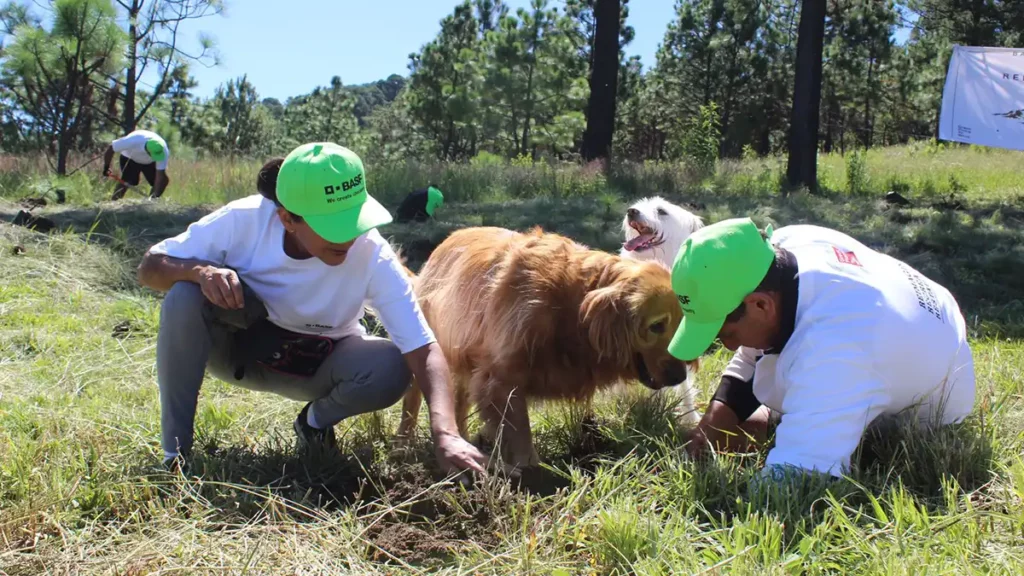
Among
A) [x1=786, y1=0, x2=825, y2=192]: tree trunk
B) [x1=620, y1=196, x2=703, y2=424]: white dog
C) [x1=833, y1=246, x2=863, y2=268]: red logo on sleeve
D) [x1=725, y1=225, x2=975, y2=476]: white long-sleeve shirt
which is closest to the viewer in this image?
[x1=725, y1=225, x2=975, y2=476]: white long-sleeve shirt

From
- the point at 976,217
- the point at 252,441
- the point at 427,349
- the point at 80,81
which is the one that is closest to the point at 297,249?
the point at 427,349

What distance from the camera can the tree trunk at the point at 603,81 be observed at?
1299cm

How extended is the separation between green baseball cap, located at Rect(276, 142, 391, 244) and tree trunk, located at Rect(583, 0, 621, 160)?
11089 mm

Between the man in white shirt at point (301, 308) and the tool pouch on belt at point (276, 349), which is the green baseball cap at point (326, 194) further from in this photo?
the tool pouch on belt at point (276, 349)

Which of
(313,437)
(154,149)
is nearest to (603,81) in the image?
(154,149)

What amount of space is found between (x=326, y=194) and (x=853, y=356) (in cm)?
178

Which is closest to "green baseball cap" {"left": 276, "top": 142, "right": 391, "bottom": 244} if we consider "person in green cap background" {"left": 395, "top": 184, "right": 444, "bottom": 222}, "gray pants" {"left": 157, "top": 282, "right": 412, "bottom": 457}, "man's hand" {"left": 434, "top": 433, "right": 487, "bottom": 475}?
"gray pants" {"left": 157, "top": 282, "right": 412, "bottom": 457}

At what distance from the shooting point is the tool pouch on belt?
3131 millimetres

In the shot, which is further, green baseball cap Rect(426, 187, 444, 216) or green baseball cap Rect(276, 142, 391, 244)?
green baseball cap Rect(426, 187, 444, 216)

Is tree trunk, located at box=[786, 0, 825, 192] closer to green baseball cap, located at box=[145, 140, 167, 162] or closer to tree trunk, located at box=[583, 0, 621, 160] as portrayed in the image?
tree trunk, located at box=[583, 0, 621, 160]

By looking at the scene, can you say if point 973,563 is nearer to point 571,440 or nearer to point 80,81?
point 571,440

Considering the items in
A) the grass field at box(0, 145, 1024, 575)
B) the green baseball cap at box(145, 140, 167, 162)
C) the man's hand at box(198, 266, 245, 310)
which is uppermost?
the green baseball cap at box(145, 140, 167, 162)

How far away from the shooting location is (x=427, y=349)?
2912mm

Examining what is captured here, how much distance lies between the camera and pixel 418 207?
347 inches
